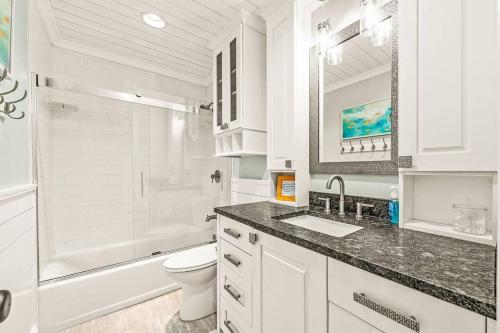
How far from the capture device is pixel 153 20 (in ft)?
5.86

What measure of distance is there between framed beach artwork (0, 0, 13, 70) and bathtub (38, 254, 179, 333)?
4.93 feet

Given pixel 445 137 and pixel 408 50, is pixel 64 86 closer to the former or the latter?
pixel 408 50

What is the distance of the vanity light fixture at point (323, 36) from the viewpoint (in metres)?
1.35

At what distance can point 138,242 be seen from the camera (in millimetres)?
2396

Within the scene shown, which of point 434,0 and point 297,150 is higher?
point 434,0

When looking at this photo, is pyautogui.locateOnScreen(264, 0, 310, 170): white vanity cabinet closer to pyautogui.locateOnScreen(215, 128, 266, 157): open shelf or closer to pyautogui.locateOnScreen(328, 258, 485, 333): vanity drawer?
pyautogui.locateOnScreen(215, 128, 266, 157): open shelf

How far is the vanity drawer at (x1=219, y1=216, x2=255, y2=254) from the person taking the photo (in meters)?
1.15

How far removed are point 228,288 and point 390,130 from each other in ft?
4.28

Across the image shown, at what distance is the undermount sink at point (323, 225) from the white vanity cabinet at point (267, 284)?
272 millimetres

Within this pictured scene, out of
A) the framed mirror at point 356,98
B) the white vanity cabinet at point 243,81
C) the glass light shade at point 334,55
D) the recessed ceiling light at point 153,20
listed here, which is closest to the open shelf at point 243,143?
the white vanity cabinet at point 243,81

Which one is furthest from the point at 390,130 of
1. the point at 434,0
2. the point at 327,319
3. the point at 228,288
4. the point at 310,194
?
the point at 228,288

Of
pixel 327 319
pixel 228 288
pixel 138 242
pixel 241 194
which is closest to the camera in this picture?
pixel 327 319

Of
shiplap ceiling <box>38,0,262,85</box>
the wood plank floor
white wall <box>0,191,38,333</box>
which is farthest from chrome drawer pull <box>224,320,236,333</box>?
shiplap ceiling <box>38,0,262,85</box>

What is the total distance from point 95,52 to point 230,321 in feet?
9.17
